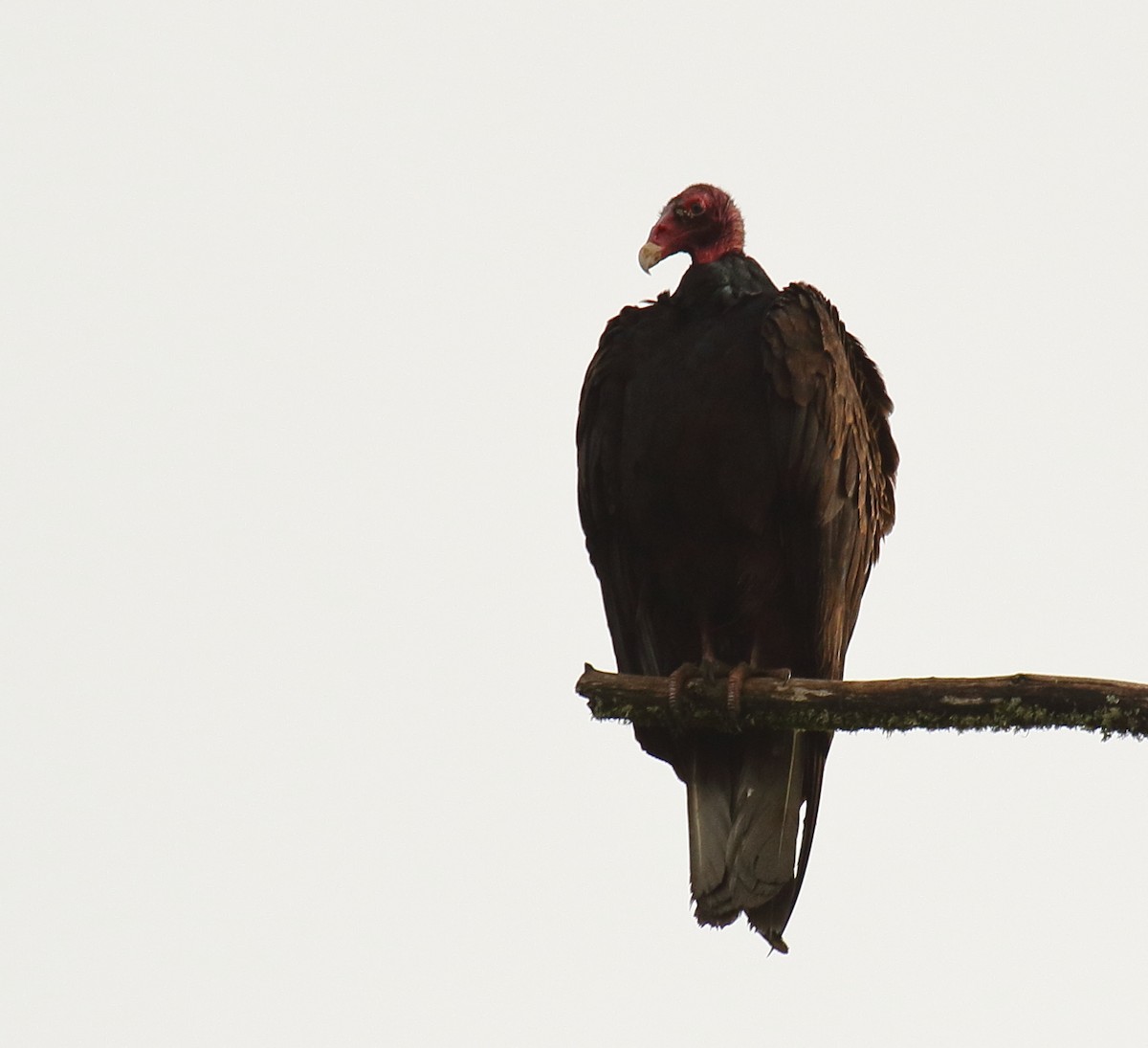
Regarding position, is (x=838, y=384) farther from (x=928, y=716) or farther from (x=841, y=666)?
(x=928, y=716)

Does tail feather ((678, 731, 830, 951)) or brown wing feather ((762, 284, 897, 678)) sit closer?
brown wing feather ((762, 284, 897, 678))

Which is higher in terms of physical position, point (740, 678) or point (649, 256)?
point (649, 256)

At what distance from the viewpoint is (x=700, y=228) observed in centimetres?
605

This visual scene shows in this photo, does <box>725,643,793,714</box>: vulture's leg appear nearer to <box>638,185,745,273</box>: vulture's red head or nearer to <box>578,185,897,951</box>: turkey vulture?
<box>578,185,897,951</box>: turkey vulture

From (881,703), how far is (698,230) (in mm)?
2103

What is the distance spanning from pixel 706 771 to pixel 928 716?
1.30 m

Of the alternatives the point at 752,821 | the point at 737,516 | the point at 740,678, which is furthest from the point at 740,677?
the point at 752,821

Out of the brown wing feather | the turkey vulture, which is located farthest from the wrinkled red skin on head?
the brown wing feather

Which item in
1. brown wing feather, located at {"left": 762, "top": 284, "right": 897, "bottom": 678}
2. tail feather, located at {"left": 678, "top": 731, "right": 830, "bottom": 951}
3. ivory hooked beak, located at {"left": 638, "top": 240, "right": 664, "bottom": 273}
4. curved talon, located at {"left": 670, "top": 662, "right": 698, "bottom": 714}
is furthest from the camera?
ivory hooked beak, located at {"left": 638, "top": 240, "right": 664, "bottom": 273}

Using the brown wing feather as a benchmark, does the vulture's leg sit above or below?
below

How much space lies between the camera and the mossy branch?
432 centimetres

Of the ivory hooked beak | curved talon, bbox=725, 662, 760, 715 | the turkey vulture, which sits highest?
the ivory hooked beak

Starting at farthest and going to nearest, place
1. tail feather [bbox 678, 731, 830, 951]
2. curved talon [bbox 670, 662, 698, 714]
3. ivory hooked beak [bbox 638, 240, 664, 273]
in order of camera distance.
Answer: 1. ivory hooked beak [bbox 638, 240, 664, 273]
2. tail feather [bbox 678, 731, 830, 951]
3. curved talon [bbox 670, 662, 698, 714]

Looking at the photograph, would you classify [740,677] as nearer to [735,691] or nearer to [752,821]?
[735,691]
